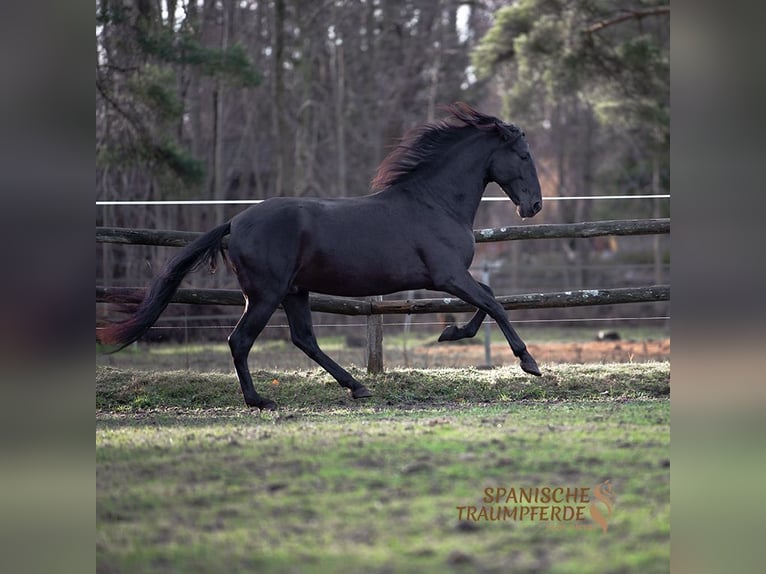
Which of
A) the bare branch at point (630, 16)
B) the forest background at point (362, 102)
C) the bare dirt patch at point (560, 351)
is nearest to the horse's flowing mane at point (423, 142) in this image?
the forest background at point (362, 102)

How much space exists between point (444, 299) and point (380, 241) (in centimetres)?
144

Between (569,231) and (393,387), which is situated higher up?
(569,231)

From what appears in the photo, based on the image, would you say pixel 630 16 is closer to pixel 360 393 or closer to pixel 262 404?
pixel 360 393

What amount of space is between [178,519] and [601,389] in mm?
4490

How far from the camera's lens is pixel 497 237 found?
8219 millimetres

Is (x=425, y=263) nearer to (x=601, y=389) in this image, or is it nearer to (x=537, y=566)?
(x=601, y=389)

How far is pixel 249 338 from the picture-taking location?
6.49 metres

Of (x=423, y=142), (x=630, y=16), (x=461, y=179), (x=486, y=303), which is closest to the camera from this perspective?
(x=486, y=303)

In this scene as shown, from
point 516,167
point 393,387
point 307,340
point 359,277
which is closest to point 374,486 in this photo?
point 359,277

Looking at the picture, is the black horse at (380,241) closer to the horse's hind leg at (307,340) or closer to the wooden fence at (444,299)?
the horse's hind leg at (307,340)

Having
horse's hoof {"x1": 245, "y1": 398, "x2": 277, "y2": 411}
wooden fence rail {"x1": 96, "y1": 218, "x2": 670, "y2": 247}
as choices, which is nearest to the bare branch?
wooden fence rail {"x1": 96, "y1": 218, "x2": 670, "y2": 247}

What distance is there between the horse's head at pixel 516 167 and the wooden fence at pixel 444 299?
38.0 inches

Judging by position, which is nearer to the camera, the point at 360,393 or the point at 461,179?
the point at 360,393
